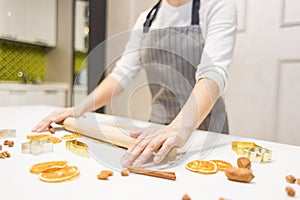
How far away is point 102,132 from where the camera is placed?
0.62 meters

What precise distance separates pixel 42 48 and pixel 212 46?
2.29 meters

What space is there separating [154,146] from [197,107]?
0.16 m

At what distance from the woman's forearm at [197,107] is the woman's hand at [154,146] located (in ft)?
0.07

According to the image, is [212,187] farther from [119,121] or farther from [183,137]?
[119,121]

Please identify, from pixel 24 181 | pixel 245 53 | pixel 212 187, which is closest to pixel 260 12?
pixel 245 53

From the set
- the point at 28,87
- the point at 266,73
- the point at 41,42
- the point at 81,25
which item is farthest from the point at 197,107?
the point at 81,25

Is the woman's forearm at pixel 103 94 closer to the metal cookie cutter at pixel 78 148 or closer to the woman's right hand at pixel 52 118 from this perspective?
the woman's right hand at pixel 52 118

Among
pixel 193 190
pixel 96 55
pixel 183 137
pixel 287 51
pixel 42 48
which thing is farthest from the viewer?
pixel 42 48

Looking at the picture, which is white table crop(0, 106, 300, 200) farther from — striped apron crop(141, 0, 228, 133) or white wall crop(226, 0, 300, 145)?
white wall crop(226, 0, 300, 145)

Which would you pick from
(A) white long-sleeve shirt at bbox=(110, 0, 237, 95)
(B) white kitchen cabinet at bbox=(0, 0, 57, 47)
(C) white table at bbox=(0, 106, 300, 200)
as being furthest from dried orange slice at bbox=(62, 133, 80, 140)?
(B) white kitchen cabinet at bbox=(0, 0, 57, 47)

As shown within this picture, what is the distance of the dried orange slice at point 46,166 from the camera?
0.42 metres

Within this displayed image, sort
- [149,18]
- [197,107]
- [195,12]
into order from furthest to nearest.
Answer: [149,18], [195,12], [197,107]

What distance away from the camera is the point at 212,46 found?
75 centimetres

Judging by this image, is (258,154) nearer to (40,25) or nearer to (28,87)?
(28,87)
